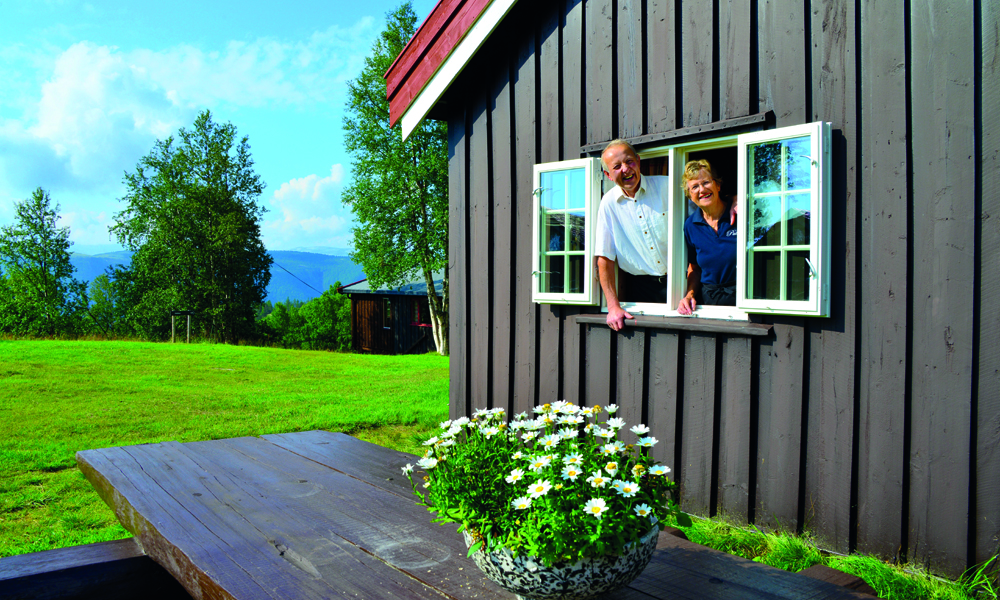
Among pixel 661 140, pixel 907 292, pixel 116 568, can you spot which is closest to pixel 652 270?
pixel 661 140

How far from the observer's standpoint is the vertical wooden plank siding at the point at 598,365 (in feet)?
13.0

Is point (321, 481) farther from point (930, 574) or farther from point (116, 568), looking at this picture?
point (930, 574)

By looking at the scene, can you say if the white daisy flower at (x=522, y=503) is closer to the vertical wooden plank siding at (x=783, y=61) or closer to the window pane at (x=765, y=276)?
the window pane at (x=765, y=276)

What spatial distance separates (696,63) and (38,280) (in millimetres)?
31978

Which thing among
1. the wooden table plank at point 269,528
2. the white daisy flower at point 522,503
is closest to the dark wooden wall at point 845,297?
the wooden table plank at point 269,528

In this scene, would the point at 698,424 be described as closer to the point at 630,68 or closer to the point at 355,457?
the point at 355,457

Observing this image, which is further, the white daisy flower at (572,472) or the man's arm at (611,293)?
the man's arm at (611,293)

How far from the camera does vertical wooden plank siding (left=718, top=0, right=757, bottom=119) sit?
3.32 metres

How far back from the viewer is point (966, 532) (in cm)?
265

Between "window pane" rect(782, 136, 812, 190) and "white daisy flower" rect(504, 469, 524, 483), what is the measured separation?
239 cm

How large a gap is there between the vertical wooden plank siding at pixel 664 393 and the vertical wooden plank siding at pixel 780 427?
0.49 metres

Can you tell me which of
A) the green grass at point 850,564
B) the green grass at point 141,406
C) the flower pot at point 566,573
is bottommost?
the green grass at point 141,406

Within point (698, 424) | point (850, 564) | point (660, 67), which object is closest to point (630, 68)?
point (660, 67)

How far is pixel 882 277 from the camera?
287cm
